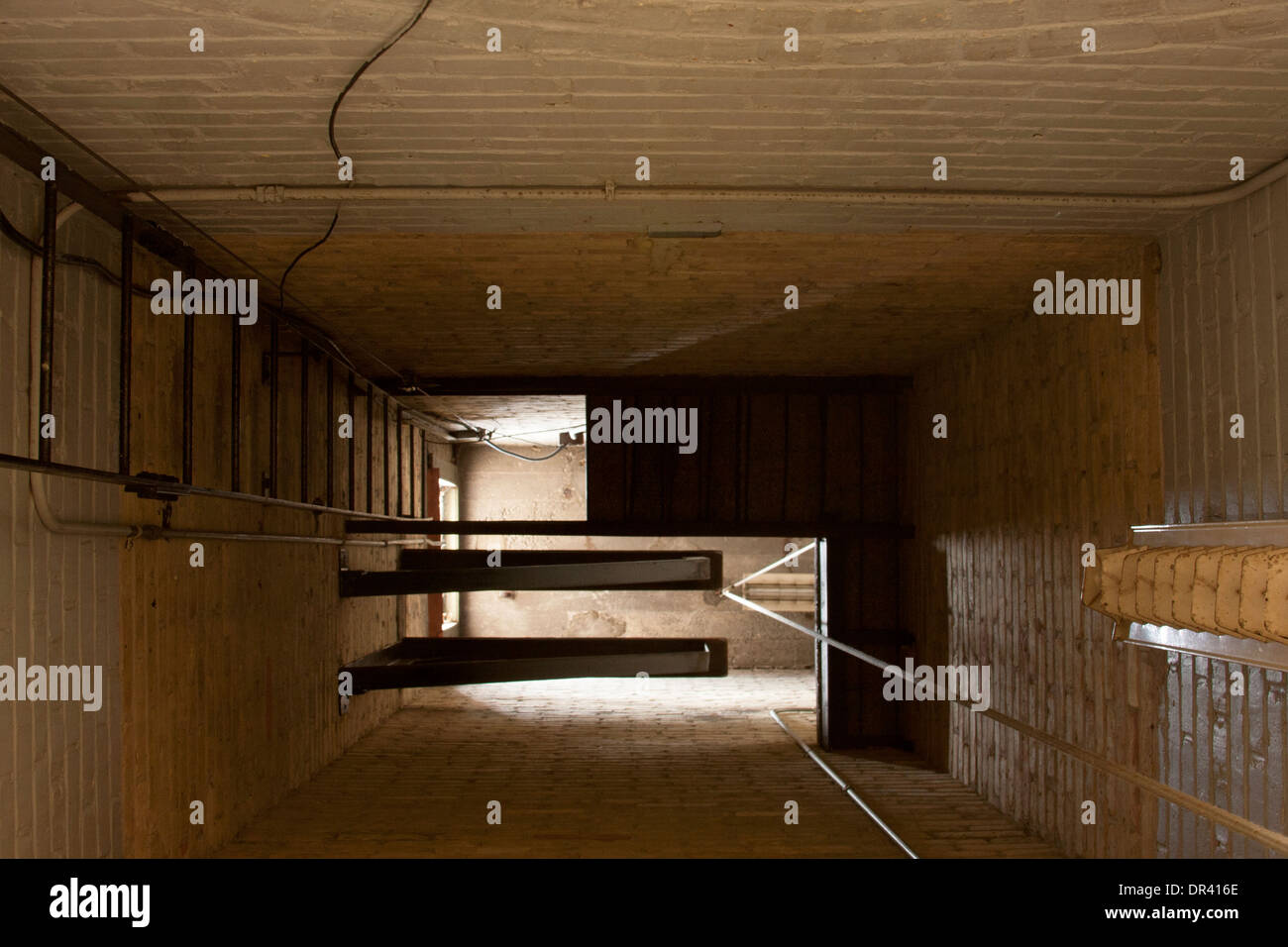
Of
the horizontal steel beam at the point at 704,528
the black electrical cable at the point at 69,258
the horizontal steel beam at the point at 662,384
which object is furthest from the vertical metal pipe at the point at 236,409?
the horizontal steel beam at the point at 662,384

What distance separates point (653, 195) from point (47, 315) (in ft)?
7.02

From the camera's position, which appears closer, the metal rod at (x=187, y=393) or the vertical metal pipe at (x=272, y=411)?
the metal rod at (x=187, y=393)

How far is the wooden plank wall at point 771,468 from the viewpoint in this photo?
7.48 meters

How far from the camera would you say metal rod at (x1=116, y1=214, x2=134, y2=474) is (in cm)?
351

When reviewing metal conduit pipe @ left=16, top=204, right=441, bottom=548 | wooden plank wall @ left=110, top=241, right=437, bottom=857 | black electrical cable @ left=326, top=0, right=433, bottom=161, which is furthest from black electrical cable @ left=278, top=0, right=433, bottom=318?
wooden plank wall @ left=110, top=241, right=437, bottom=857

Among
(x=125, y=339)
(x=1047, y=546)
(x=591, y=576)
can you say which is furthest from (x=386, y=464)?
(x=1047, y=546)

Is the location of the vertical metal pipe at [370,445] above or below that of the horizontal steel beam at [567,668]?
above

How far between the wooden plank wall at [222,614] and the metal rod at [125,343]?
0.61ft

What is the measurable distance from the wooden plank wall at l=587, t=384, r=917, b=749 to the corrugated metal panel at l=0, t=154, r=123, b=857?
14.2 feet

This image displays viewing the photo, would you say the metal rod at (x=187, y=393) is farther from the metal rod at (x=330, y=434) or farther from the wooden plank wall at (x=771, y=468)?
the wooden plank wall at (x=771, y=468)

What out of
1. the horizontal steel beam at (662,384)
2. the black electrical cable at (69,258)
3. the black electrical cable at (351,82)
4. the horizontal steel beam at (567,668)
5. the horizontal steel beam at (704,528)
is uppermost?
the black electrical cable at (351,82)

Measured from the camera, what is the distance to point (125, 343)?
354cm
